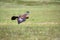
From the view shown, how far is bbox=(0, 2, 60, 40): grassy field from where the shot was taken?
5.15ft

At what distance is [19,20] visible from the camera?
1.64 meters

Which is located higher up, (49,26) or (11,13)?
(11,13)

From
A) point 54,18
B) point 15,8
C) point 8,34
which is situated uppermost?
point 15,8

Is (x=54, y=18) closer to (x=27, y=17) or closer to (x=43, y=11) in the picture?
(x=43, y=11)

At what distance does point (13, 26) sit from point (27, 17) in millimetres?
194

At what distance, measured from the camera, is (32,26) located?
64.0 inches

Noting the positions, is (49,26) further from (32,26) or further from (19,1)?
(19,1)

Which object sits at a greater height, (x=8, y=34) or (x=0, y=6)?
(x=0, y=6)

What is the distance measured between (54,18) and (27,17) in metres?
0.32

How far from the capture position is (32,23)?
5.39 feet

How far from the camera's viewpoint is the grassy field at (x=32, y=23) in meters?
1.57

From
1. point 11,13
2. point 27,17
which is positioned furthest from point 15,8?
point 27,17

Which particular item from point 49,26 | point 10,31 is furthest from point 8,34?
point 49,26

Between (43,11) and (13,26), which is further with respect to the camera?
(43,11)
